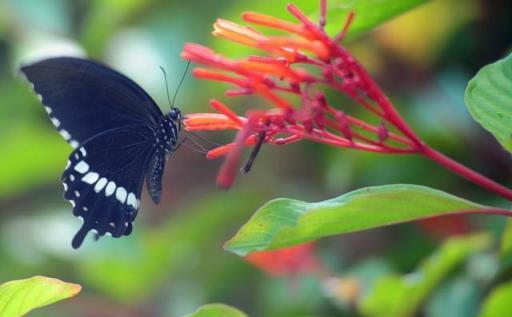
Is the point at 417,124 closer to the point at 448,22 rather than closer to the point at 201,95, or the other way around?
the point at 448,22

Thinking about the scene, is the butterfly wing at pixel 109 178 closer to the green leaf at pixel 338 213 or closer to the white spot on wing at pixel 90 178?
the white spot on wing at pixel 90 178

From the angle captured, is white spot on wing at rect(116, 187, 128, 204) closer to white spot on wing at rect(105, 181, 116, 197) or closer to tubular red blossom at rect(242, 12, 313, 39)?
white spot on wing at rect(105, 181, 116, 197)

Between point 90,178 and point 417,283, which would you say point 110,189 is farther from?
point 417,283

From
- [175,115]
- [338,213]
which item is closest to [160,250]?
[175,115]

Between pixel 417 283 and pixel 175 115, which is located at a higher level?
pixel 175 115

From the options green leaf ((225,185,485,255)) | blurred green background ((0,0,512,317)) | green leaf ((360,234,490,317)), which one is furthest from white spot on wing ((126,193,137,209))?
green leaf ((225,185,485,255))

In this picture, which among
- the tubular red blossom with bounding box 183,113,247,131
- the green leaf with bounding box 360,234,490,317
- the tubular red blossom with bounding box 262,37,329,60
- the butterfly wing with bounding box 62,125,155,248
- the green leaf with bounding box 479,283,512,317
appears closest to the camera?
the tubular red blossom with bounding box 262,37,329,60

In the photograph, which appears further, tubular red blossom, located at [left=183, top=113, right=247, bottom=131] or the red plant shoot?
tubular red blossom, located at [left=183, top=113, right=247, bottom=131]
